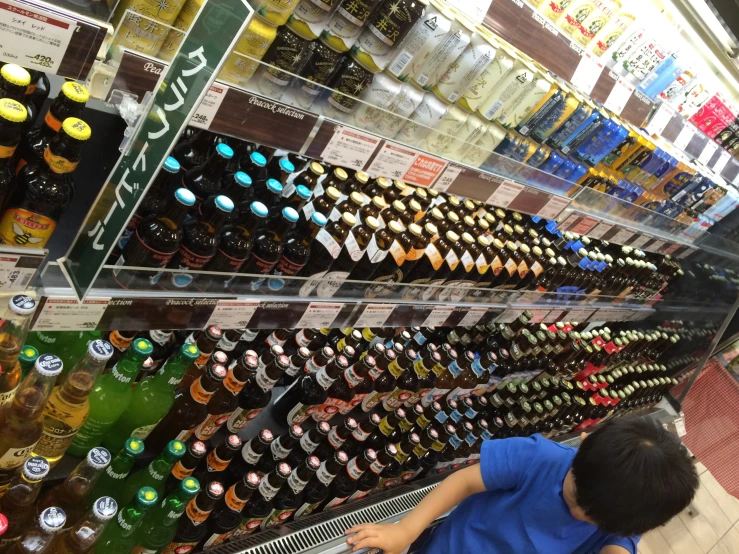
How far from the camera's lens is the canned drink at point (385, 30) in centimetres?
123

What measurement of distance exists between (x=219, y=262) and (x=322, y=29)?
1.77 feet

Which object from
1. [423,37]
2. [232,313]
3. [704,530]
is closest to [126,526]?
[232,313]

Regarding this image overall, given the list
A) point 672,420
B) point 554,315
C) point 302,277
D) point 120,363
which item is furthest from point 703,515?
point 120,363

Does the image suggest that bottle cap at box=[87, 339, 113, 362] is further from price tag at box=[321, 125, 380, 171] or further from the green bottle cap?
price tag at box=[321, 125, 380, 171]

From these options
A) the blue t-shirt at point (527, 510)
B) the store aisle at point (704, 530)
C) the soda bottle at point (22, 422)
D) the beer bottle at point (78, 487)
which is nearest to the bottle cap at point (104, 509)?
the beer bottle at point (78, 487)

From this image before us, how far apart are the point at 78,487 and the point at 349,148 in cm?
85

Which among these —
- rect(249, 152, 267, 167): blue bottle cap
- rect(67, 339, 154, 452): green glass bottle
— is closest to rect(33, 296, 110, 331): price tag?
rect(67, 339, 154, 452): green glass bottle

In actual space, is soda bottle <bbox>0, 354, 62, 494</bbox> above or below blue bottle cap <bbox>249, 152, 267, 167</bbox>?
below

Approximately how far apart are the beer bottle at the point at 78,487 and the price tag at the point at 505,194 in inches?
46.3

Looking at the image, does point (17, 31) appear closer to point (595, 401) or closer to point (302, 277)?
point (302, 277)

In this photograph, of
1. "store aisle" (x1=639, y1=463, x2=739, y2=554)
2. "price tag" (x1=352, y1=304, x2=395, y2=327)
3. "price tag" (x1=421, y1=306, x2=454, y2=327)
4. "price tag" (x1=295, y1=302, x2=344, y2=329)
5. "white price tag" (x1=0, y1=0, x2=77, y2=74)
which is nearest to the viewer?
"white price tag" (x1=0, y1=0, x2=77, y2=74)

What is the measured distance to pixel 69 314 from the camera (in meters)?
1.02

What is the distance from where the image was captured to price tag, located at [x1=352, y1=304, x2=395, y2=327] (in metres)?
1.64

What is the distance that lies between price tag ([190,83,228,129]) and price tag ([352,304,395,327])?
30.5 inches
